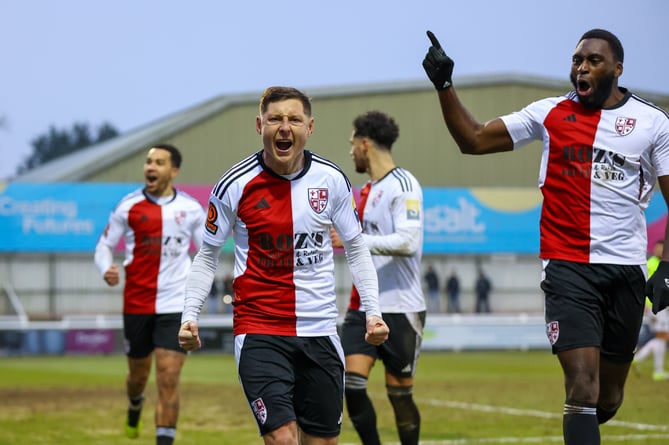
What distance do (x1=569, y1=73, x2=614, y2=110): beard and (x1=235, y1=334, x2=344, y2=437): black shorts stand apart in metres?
2.15

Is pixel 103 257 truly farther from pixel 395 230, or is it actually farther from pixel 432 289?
pixel 432 289

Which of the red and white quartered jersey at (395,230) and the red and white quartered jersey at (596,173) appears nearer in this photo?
the red and white quartered jersey at (596,173)

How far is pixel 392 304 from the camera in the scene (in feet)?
30.2

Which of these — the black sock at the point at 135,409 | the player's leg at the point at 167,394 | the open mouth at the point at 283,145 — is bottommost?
the black sock at the point at 135,409

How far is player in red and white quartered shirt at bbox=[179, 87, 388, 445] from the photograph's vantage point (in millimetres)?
6316

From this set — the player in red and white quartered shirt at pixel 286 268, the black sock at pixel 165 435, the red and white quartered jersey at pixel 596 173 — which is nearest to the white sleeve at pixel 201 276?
the player in red and white quartered shirt at pixel 286 268

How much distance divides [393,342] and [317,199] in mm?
2943

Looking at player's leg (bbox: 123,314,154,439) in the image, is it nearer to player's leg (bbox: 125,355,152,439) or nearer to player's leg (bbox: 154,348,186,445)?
player's leg (bbox: 125,355,152,439)

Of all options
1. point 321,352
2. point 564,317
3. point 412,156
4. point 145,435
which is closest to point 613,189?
point 564,317

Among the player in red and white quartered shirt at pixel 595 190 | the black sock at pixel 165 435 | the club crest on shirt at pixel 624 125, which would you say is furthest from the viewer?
the black sock at pixel 165 435

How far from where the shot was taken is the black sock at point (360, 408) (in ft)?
29.3

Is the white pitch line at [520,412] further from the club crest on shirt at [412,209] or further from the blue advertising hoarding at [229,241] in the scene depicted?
the blue advertising hoarding at [229,241]

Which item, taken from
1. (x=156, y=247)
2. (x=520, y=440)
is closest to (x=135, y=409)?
(x=156, y=247)

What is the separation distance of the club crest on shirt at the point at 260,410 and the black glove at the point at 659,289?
230cm
